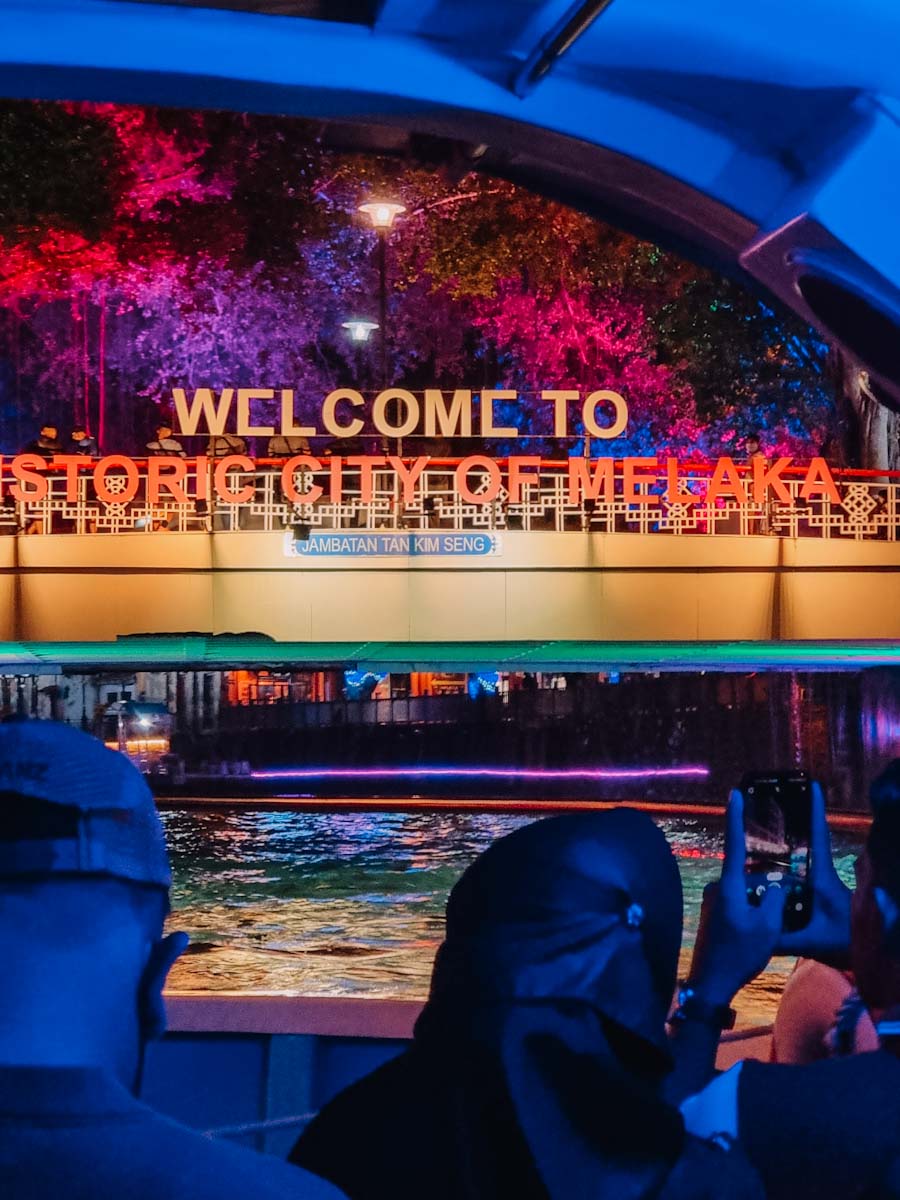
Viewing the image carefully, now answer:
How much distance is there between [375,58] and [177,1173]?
2.21 metres

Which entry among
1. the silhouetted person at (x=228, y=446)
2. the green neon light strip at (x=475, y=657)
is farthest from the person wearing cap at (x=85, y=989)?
the silhouetted person at (x=228, y=446)

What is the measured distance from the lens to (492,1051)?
162 centimetres

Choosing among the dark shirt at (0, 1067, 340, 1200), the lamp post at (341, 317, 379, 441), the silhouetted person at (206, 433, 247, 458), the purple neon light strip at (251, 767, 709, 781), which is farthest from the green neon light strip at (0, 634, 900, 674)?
the lamp post at (341, 317, 379, 441)

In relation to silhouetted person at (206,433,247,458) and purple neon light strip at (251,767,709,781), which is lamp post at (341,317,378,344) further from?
purple neon light strip at (251,767,709,781)

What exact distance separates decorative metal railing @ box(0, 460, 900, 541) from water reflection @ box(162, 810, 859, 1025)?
10759 millimetres

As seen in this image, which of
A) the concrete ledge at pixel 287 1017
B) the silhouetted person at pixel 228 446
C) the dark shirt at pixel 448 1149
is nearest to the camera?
the dark shirt at pixel 448 1149

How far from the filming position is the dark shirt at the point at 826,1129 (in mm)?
1702

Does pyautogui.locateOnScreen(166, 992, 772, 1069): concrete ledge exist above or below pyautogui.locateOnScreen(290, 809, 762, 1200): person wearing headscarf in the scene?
below

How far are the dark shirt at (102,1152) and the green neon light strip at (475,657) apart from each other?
15.9ft

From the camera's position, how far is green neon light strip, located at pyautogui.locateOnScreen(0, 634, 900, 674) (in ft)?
23.3

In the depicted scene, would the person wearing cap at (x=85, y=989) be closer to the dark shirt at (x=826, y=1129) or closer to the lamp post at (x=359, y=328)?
the dark shirt at (x=826, y=1129)

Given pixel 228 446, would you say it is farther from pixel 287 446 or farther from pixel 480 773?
pixel 480 773

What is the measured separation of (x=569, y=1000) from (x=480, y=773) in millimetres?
6829

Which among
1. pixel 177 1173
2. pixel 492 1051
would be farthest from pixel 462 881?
pixel 177 1173
